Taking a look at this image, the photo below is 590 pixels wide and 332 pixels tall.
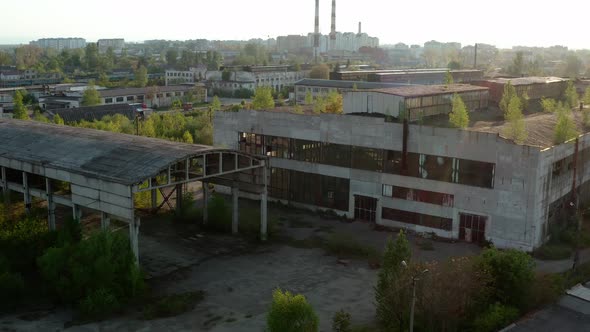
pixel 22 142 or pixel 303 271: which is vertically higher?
pixel 22 142

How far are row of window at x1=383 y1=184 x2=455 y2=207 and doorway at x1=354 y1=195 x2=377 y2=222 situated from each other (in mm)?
1213

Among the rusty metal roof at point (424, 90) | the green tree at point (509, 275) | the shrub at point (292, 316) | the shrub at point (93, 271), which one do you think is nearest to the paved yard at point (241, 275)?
the shrub at point (93, 271)

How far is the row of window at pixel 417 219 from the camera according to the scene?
116 feet

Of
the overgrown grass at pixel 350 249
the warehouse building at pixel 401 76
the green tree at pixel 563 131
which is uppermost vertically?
the warehouse building at pixel 401 76

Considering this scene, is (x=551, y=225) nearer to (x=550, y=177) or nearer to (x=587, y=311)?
(x=550, y=177)

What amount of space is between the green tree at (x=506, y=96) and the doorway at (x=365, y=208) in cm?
1286

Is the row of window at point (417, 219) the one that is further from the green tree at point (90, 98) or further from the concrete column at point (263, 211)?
the green tree at point (90, 98)

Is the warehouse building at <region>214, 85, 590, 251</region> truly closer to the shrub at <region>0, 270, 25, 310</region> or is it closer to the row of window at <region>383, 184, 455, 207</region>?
the row of window at <region>383, 184, 455, 207</region>

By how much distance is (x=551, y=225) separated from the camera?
34.3 meters

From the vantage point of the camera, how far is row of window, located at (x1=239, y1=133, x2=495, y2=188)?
34000 mm

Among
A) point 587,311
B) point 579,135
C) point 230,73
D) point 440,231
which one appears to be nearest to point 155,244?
point 440,231

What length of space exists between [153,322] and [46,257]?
552 cm

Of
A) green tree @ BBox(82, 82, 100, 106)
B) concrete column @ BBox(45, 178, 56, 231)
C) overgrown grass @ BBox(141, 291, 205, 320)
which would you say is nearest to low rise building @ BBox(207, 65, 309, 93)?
green tree @ BBox(82, 82, 100, 106)

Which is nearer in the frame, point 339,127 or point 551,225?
point 551,225
